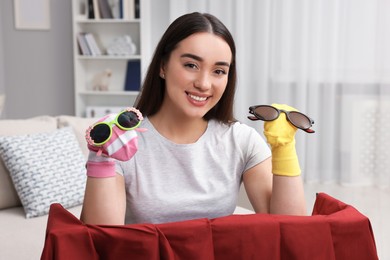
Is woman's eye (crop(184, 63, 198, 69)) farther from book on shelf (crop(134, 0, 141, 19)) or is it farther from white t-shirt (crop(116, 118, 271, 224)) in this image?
book on shelf (crop(134, 0, 141, 19))

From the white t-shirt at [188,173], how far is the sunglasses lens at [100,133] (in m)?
0.24

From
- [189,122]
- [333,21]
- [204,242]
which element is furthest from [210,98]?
[333,21]

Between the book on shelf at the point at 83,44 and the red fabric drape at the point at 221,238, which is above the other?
the book on shelf at the point at 83,44

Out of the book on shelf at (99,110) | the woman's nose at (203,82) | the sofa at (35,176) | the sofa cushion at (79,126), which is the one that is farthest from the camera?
the book on shelf at (99,110)

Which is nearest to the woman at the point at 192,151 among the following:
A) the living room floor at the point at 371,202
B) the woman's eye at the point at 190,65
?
the woman's eye at the point at 190,65

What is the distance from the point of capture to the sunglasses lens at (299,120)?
4.17 ft

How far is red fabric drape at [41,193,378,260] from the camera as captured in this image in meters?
0.96

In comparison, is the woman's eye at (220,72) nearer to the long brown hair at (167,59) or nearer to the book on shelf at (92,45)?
the long brown hair at (167,59)

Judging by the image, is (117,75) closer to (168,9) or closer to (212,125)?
(168,9)

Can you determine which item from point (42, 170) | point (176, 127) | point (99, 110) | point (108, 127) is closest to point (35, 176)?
point (42, 170)

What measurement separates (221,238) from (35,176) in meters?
1.33

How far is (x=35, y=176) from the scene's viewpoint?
2146 mm

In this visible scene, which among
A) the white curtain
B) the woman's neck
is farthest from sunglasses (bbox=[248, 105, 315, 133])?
the white curtain

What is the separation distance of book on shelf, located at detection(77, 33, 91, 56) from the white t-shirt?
3178mm
